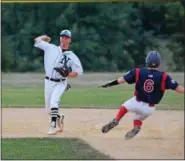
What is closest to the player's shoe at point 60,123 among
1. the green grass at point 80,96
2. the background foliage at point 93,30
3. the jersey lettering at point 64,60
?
the jersey lettering at point 64,60

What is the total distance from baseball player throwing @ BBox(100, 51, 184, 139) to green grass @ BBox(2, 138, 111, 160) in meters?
0.48

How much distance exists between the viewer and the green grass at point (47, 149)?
29.7 ft

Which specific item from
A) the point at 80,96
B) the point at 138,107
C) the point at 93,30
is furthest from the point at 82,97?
the point at 93,30

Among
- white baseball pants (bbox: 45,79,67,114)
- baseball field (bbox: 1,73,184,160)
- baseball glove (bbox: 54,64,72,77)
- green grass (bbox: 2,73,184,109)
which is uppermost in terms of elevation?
baseball glove (bbox: 54,64,72,77)

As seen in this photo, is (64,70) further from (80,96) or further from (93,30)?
(93,30)

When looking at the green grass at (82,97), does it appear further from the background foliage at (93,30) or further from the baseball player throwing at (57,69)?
the background foliage at (93,30)

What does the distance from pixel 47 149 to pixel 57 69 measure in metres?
2.11

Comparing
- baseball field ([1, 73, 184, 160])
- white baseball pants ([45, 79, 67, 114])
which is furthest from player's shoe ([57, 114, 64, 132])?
white baseball pants ([45, 79, 67, 114])

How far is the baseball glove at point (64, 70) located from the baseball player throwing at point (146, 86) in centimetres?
236

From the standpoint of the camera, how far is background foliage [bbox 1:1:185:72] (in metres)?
30.9

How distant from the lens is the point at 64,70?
37.9 feet

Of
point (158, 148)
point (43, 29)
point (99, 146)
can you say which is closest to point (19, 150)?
point (99, 146)

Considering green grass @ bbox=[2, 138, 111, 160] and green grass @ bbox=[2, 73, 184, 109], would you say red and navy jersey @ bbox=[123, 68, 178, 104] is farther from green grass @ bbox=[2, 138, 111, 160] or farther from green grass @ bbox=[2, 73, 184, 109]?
green grass @ bbox=[2, 73, 184, 109]

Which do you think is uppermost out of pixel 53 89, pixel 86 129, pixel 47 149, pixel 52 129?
pixel 53 89
